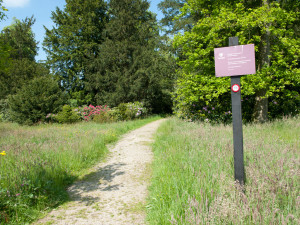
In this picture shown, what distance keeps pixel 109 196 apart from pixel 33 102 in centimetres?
1482

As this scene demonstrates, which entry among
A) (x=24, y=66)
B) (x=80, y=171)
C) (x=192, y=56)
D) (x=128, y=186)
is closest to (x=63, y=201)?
(x=128, y=186)

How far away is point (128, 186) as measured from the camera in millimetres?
4312

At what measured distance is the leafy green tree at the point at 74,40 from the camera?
24.1 m

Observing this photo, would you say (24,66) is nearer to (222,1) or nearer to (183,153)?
(222,1)

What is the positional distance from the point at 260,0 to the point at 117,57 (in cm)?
1455

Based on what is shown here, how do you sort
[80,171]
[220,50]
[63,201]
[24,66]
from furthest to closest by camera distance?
[24,66] → [80,171] → [63,201] → [220,50]

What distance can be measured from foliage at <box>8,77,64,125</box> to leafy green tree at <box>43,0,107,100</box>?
8.60m

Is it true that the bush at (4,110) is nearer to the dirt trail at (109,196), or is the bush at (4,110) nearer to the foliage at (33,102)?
the foliage at (33,102)

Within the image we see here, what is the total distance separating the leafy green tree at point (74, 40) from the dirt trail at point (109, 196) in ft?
67.7

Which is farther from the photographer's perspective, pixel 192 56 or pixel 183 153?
pixel 192 56

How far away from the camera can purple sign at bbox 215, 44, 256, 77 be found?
2.81 metres

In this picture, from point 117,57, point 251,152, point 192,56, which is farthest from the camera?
point 117,57

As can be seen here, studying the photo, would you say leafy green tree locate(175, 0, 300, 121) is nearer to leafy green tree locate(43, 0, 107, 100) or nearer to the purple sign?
the purple sign

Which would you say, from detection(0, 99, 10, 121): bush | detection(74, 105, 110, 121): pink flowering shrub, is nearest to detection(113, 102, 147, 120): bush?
detection(74, 105, 110, 121): pink flowering shrub
